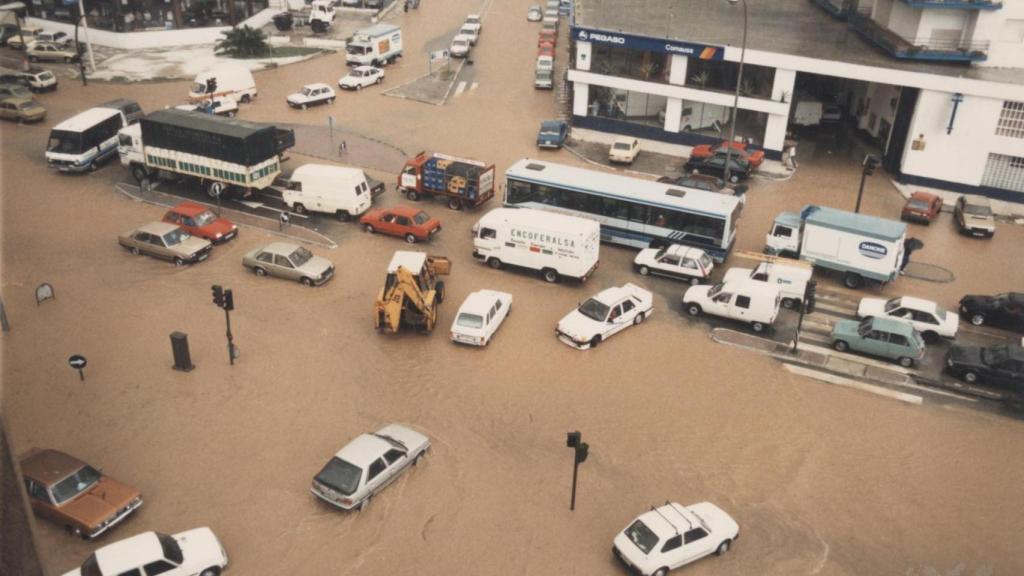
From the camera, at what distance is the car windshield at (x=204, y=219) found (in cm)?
3366

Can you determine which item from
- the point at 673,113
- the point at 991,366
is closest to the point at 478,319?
the point at 991,366

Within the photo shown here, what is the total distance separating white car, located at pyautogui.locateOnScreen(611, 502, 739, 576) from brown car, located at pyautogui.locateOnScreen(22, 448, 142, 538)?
38.2ft

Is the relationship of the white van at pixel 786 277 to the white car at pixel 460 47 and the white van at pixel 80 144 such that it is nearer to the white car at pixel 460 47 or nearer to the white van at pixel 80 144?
the white van at pixel 80 144

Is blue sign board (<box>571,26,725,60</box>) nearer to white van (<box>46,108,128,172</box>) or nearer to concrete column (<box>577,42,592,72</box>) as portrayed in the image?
concrete column (<box>577,42,592,72</box>)

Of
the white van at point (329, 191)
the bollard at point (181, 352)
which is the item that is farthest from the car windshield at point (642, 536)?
the white van at point (329, 191)

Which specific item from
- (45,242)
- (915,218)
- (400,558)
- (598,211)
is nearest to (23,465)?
(400,558)

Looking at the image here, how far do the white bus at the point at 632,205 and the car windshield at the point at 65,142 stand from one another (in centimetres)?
2039

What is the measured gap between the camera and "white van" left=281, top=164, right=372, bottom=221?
35.6m

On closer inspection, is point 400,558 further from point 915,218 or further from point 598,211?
point 915,218

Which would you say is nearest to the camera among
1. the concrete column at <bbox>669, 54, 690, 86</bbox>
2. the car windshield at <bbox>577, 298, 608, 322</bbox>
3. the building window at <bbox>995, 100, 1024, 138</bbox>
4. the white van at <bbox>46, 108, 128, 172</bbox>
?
the car windshield at <bbox>577, 298, 608, 322</bbox>

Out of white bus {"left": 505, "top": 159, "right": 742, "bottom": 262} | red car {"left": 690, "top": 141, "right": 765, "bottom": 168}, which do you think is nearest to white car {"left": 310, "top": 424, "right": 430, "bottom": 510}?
white bus {"left": 505, "top": 159, "right": 742, "bottom": 262}

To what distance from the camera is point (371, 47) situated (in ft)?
186

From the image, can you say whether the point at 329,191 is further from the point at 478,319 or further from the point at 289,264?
the point at 478,319

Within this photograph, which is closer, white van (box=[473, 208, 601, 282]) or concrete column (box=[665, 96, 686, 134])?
white van (box=[473, 208, 601, 282])
